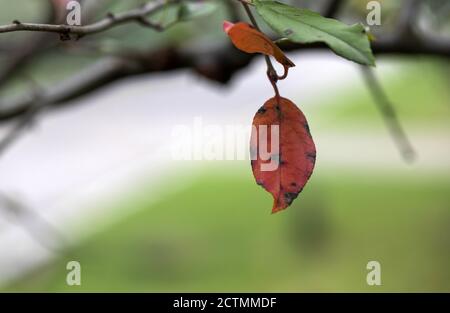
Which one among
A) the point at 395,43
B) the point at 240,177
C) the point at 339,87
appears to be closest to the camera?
the point at 395,43

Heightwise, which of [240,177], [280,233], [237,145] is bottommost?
[237,145]

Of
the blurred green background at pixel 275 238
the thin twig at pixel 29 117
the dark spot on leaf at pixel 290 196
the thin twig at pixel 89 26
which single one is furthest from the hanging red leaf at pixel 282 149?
the blurred green background at pixel 275 238

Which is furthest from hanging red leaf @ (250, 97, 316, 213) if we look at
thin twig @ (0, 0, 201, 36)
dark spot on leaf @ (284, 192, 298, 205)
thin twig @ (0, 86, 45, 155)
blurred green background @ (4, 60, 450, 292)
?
blurred green background @ (4, 60, 450, 292)

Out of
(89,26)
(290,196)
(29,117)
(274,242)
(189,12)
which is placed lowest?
(290,196)

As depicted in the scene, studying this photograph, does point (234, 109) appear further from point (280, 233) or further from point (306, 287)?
point (306, 287)

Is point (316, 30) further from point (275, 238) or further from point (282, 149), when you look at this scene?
point (275, 238)

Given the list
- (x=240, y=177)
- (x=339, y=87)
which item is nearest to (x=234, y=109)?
(x=240, y=177)

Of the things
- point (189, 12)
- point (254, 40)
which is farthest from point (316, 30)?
point (189, 12)
